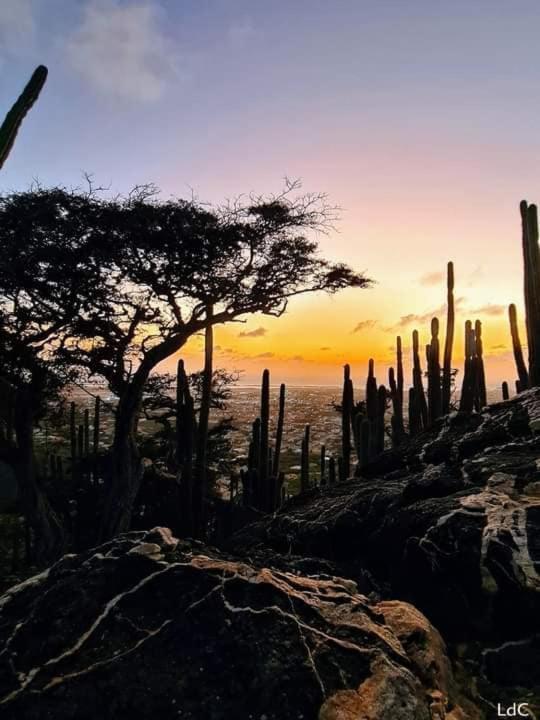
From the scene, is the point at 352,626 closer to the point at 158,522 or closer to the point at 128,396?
the point at 128,396

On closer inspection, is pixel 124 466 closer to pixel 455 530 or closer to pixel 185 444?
pixel 185 444

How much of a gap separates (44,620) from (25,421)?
10.4 m

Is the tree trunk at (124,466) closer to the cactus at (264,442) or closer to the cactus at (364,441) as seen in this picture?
the cactus at (264,442)

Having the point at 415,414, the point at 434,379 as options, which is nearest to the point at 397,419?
the point at 415,414

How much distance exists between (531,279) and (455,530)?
9.61 meters

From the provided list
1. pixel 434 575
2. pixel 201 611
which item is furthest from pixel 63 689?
pixel 434 575

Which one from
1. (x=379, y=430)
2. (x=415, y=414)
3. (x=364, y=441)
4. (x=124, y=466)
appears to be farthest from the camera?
(x=415, y=414)

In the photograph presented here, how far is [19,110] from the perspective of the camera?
5.99 metres

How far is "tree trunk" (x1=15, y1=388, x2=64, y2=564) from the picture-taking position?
12805mm

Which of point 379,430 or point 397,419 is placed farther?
point 397,419

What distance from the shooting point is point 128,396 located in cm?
1402

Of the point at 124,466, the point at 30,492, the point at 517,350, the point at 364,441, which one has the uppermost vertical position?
the point at 517,350

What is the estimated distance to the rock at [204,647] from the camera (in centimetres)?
317

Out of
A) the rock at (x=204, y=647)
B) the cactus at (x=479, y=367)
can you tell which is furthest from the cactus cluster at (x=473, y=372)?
the rock at (x=204, y=647)
